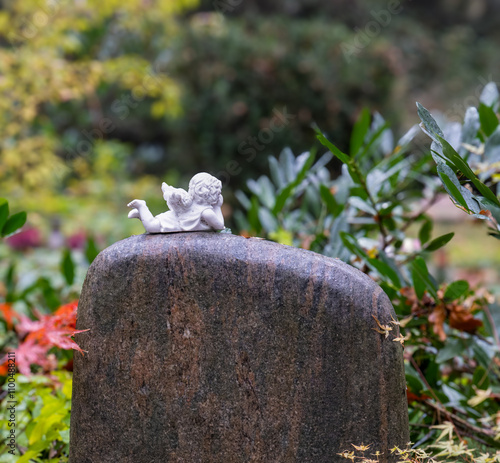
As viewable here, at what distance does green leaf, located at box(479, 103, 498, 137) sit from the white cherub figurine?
113 centimetres

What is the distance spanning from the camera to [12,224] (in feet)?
6.28

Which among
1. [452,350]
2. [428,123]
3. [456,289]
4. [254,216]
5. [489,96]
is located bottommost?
[452,350]

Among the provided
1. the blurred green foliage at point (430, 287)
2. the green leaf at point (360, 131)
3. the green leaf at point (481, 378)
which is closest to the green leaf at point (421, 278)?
the blurred green foliage at point (430, 287)

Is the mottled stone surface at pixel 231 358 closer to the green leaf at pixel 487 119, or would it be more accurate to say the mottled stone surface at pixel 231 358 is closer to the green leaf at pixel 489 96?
the green leaf at pixel 487 119

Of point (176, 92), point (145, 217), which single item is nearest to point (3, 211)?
point (145, 217)

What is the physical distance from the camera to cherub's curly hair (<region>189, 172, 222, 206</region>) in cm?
152

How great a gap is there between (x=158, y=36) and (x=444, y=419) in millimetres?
8171

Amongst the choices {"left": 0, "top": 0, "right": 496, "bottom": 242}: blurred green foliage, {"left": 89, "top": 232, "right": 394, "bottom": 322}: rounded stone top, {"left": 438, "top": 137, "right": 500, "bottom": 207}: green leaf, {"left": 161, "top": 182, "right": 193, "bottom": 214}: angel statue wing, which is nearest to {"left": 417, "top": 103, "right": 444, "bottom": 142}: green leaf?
{"left": 438, "top": 137, "right": 500, "bottom": 207}: green leaf

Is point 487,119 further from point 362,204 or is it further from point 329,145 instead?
point 329,145

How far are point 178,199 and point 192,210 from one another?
0.05 meters

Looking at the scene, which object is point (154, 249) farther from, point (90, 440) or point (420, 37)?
point (420, 37)

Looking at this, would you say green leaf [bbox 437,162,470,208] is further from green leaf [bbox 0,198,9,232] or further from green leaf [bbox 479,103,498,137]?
green leaf [bbox 0,198,9,232]

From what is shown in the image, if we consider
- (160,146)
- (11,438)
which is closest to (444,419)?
(11,438)

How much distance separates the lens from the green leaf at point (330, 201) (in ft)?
7.29
